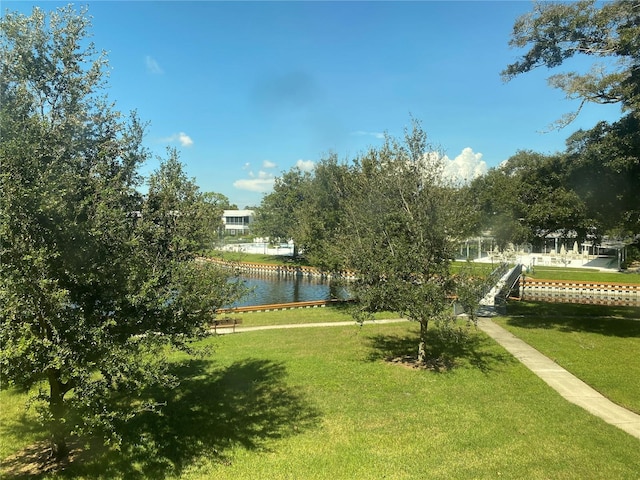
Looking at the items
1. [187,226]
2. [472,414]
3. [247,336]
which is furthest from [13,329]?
[247,336]

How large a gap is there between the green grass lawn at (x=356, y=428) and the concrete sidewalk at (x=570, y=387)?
316 mm

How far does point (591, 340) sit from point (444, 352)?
17.6 feet

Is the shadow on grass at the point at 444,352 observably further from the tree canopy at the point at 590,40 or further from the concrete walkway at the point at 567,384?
the tree canopy at the point at 590,40

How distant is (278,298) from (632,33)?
83.1 ft

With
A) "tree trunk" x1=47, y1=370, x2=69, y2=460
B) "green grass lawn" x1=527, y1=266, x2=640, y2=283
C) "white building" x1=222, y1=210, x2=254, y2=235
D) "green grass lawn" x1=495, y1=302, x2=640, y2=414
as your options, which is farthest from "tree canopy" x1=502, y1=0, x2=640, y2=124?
"white building" x1=222, y1=210, x2=254, y2=235

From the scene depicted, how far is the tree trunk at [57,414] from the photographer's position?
5570 millimetres

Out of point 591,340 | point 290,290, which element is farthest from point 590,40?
point 290,290

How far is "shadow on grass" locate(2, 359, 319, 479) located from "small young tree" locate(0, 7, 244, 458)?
86 centimetres

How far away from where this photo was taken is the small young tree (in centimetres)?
475

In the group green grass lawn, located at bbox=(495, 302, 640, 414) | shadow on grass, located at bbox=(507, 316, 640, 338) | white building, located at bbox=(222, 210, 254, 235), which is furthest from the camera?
white building, located at bbox=(222, 210, 254, 235)

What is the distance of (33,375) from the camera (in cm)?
531

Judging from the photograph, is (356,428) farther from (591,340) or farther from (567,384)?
(591,340)

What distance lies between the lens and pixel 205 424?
25.2ft

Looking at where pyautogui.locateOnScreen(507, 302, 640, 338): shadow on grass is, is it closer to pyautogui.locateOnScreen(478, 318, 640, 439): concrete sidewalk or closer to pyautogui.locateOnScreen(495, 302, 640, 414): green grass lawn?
pyautogui.locateOnScreen(495, 302, 640, 414): green grass lawn
